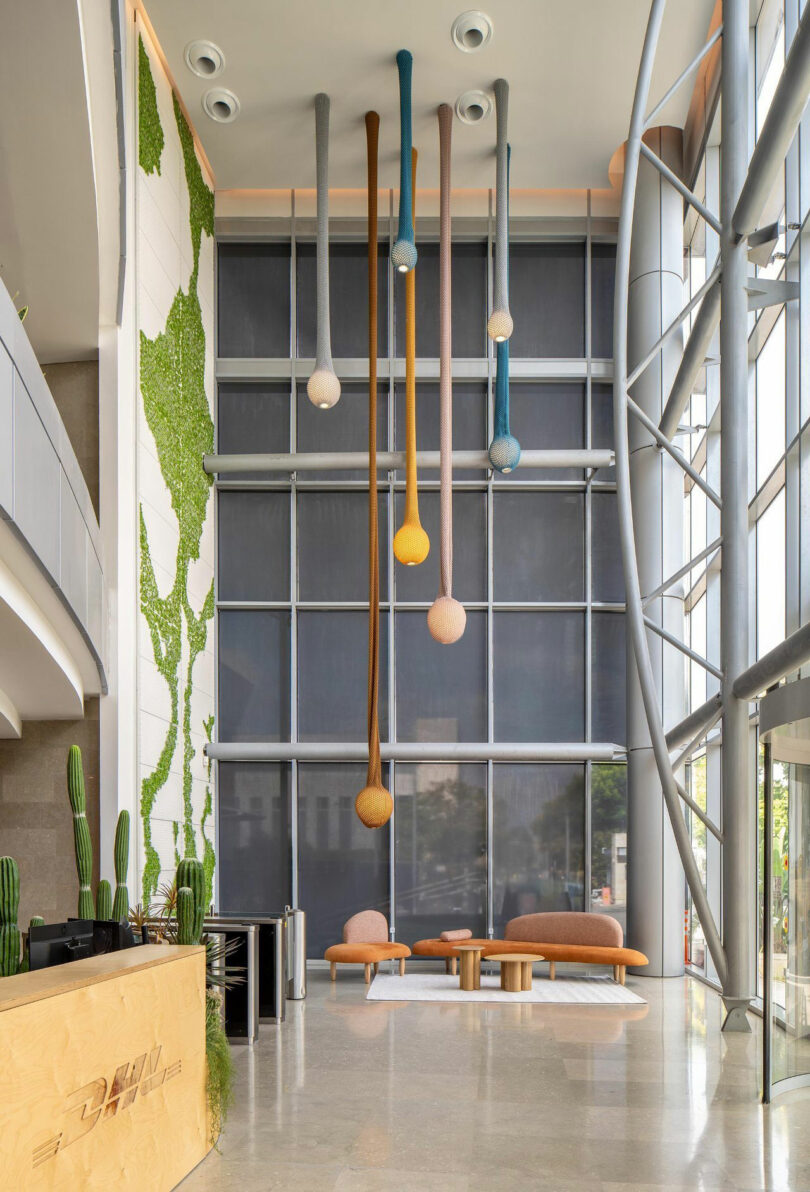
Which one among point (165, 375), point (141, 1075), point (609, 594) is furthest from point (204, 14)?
point (141, 1075)

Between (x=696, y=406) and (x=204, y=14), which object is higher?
(x=204, y=14)

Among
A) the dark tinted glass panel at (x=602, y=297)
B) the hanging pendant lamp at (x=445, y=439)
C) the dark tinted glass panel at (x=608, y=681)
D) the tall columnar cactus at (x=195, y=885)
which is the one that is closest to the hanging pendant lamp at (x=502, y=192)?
the hanging pendant lamp at (x=445, y=439)

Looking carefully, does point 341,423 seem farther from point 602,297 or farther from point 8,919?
point 8,919

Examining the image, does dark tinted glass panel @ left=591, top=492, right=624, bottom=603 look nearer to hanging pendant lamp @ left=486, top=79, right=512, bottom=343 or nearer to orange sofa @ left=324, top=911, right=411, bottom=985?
hanging pendant lamp @ left=486, top=79, right=512, bottom=343

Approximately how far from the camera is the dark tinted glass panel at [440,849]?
14.7 m

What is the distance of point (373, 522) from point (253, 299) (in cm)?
473

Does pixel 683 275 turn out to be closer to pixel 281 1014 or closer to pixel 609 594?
pixel 609 594

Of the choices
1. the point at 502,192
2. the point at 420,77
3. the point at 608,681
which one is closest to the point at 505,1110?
the point at 608,681

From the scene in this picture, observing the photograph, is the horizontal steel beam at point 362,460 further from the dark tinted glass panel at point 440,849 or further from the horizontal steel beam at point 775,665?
the horizontal steel beam at point 775,665

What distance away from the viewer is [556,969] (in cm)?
1443

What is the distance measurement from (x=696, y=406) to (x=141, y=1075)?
1156 centimetres

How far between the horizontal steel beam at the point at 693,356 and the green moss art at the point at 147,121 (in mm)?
5732

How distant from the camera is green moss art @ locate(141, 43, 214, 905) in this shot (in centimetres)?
1182

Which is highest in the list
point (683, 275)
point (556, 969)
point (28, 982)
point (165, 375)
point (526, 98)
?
point (526, 98)
